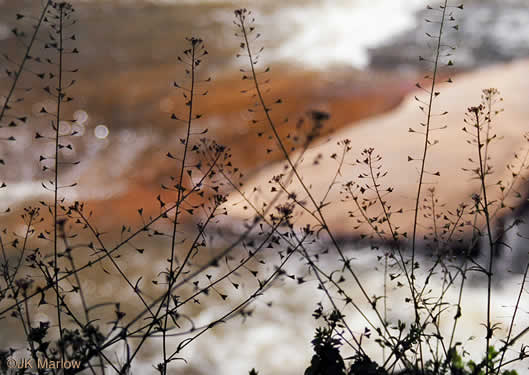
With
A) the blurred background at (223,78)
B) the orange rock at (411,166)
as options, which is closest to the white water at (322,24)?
the blurred background at (223,78)

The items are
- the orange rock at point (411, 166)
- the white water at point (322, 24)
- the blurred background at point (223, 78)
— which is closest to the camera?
the orange rock at point (411, 166)

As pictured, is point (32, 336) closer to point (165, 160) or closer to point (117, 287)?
point (117, 287)

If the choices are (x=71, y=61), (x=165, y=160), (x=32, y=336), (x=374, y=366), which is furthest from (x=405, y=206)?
(x=71, y=61)

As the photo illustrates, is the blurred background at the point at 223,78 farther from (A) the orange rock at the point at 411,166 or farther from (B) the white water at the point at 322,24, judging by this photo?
(A) the orange rock at the point at 411,166

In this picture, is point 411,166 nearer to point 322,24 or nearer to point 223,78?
point 223,78

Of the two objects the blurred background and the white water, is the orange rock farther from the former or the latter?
the white water

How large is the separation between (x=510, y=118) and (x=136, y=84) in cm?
560

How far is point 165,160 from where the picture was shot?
749 cm

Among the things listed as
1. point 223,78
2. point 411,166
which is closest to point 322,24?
point 223,78

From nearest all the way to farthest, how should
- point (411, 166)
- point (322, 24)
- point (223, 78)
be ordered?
point (411, 166) < point (223, 78) < point (322, 24)

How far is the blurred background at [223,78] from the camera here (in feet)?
21.9

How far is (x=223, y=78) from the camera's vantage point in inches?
360

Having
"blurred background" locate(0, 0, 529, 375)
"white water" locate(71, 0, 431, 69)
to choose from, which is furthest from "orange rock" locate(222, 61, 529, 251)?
"white water" locate(71, 0, 431, 69)

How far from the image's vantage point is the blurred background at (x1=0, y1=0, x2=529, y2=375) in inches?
263
